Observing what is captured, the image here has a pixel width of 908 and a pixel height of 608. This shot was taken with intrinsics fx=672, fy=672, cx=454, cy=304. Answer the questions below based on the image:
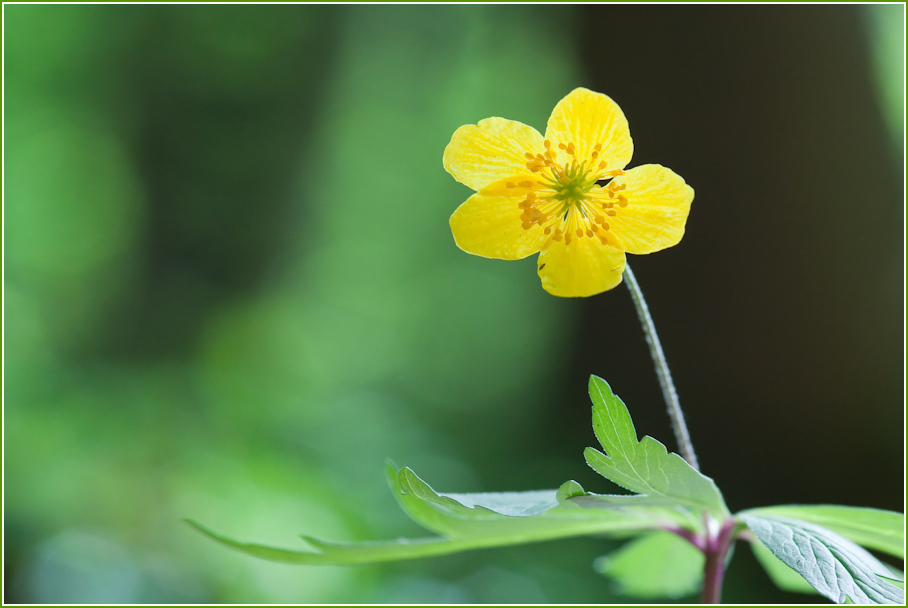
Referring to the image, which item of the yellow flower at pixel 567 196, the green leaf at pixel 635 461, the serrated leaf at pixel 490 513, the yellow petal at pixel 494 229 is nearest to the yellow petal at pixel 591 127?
the yellow flower at pixel 567 196

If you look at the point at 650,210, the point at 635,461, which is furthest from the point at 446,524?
the point at 650,210

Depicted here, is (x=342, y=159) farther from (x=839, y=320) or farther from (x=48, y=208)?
(x=839, y=320)

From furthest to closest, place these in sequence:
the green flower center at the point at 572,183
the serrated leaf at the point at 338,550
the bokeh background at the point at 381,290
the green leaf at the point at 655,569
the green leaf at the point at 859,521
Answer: the bokeh background at the point at 381,290 → the green leaf at the point at 655,569 → the green flower center at the point at 572,183 → the green leaf at the point at 859,521 → the serrated leaf at the point at 338,550

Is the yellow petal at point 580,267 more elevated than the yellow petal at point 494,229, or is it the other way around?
the yellow petal at point 494,229

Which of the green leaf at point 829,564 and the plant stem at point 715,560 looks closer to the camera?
the green leaf at point 829,564

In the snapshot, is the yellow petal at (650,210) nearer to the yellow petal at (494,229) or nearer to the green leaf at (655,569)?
the yellow petal at (494,229)

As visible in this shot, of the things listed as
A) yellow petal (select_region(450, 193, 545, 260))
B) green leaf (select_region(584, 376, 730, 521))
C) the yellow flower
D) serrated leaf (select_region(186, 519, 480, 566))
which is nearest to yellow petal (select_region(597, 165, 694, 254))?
the yellow flower
